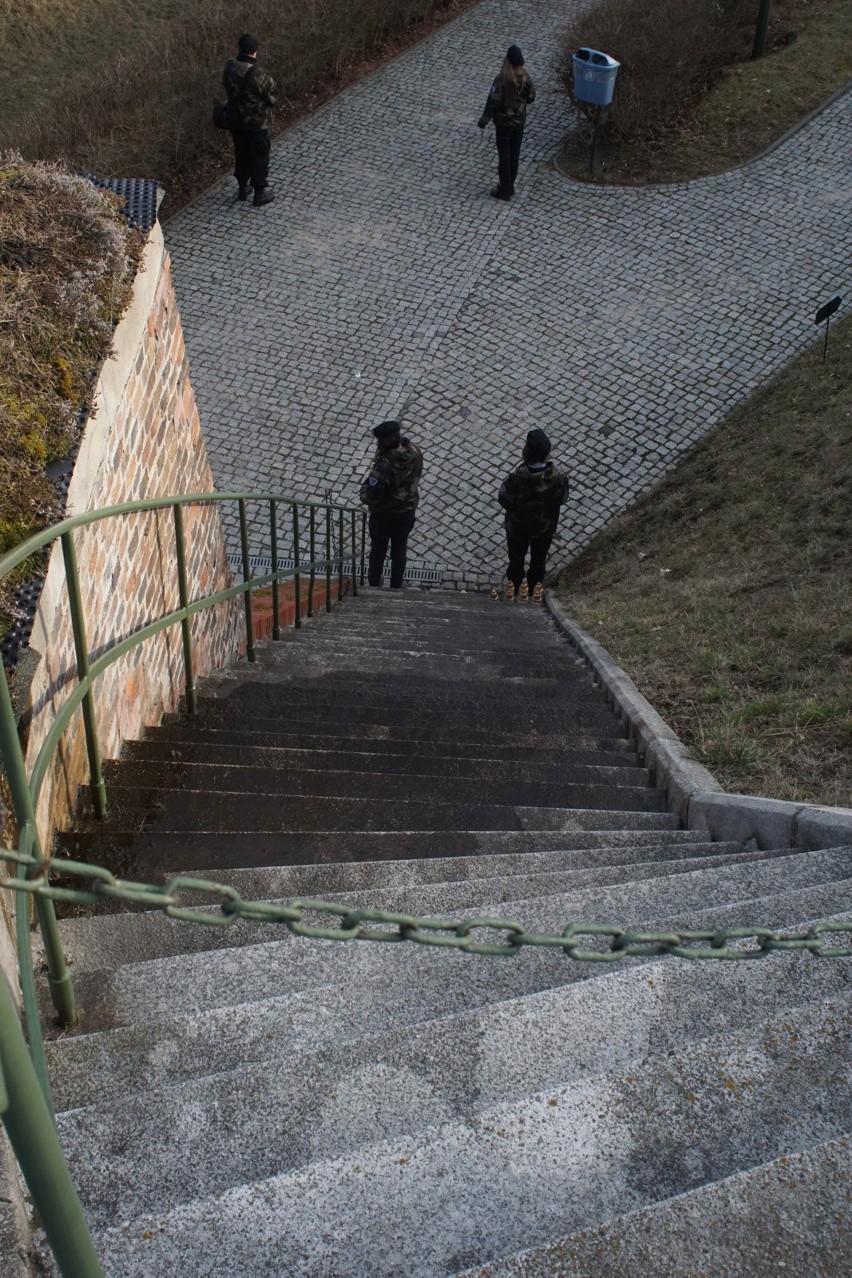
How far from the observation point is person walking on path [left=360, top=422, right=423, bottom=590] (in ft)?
26.8

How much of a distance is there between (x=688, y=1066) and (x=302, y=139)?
1386 cm

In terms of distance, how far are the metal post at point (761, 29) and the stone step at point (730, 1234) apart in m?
15.5

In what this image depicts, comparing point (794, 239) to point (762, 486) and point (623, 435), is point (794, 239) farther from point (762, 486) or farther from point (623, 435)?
point (762, 486)

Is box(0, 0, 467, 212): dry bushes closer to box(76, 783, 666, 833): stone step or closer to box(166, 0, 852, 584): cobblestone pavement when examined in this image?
box(166, 0, 852, 584): cobblestone pavement

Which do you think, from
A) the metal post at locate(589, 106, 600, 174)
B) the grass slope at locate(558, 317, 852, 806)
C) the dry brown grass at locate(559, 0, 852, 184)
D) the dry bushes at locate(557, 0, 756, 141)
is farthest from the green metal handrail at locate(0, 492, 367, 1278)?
the dry bushes at locate(557, 0, 756, 141)

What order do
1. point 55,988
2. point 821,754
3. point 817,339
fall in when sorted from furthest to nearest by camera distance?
point 817,339
point 821,754
point 55,988

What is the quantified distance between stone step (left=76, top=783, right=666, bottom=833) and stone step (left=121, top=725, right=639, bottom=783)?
315 millimetres

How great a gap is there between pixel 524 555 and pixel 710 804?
4.63 metres

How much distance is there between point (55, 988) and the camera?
2812 mm

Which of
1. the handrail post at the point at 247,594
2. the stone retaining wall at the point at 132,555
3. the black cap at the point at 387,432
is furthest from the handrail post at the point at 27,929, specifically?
the black cap at the point at 387,432

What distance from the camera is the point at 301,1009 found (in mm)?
2885

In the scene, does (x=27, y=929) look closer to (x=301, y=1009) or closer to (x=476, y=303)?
(x=301, y=1009)

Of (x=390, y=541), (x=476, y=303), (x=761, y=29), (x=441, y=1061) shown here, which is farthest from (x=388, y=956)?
(x=761, y=29)

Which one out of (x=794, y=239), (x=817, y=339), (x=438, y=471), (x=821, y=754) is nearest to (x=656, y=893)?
(x=821, y=754)
